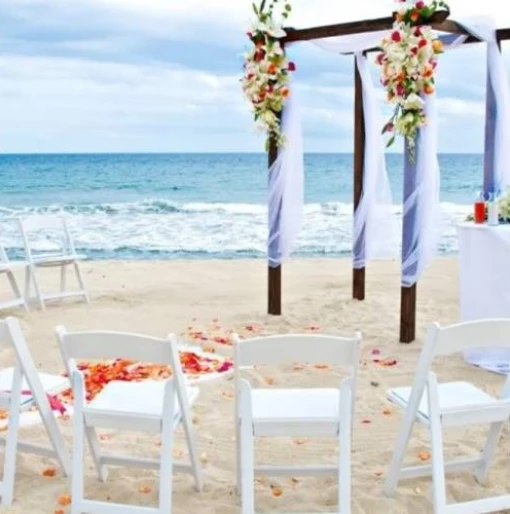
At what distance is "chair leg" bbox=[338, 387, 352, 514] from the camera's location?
324 centimetres

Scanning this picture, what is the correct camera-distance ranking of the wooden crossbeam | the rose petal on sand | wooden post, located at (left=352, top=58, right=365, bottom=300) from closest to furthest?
1. the rose petal on sand
2. the wooden crossbeam
3. wooden post, located at (left=352, top=58, right=365, bottom=300)

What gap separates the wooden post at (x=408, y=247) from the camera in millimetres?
6445

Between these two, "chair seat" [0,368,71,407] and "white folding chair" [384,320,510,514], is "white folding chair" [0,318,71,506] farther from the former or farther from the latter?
"white folding chair" [384,320,510,514]

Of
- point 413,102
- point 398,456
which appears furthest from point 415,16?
point 398,456

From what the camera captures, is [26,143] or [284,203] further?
[26,143]

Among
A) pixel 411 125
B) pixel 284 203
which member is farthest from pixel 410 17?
pixel 284 203

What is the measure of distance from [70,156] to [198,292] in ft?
92.1

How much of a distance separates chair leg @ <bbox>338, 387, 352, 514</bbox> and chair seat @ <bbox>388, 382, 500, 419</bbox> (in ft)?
1.26

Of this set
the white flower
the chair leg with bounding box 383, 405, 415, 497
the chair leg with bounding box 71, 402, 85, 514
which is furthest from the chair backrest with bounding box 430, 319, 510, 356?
the white flower

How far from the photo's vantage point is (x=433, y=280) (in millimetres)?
9781

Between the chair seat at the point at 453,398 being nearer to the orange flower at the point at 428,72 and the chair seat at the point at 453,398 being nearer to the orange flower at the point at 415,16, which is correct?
the orange flower at the point at 428,72

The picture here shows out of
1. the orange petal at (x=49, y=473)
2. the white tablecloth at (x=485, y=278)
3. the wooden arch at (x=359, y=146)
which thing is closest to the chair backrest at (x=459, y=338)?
the orange petal at (x=49, y=473)

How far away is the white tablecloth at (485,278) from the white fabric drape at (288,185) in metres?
1.88

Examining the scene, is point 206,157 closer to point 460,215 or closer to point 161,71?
point 161,71
